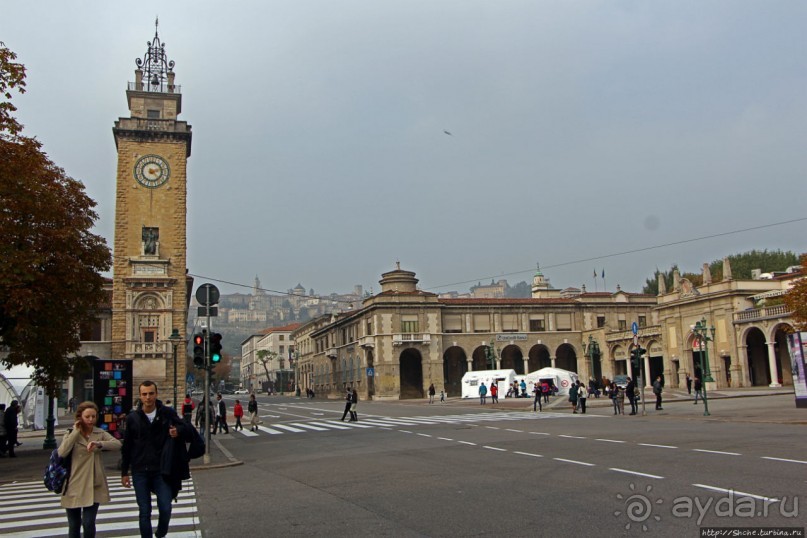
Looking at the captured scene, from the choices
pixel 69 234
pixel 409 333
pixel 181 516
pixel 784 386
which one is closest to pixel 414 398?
pixel 409 333

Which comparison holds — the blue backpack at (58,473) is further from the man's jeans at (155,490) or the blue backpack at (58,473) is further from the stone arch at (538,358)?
the stone arch at (538,358)

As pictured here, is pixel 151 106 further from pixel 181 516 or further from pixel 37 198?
pixel 181 516

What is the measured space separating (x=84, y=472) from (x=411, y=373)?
6830 cm

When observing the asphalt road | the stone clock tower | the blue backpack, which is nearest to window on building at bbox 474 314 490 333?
the stone clock tower

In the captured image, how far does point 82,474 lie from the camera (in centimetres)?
680

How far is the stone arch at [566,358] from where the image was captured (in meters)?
79.1

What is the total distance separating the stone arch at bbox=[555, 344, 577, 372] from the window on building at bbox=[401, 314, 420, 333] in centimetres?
1793

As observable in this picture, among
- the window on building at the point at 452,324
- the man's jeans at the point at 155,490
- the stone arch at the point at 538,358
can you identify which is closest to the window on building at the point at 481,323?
the window on building at the point at 452,324

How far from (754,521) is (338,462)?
10093 millimetres

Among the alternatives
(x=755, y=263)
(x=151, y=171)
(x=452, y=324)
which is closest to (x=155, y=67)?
(x=151, y=171)

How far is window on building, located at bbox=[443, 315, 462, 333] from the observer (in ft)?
245

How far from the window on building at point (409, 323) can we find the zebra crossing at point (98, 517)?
191ft

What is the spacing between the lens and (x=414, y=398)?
72812mm

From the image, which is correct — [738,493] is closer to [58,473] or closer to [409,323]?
[58,473]
